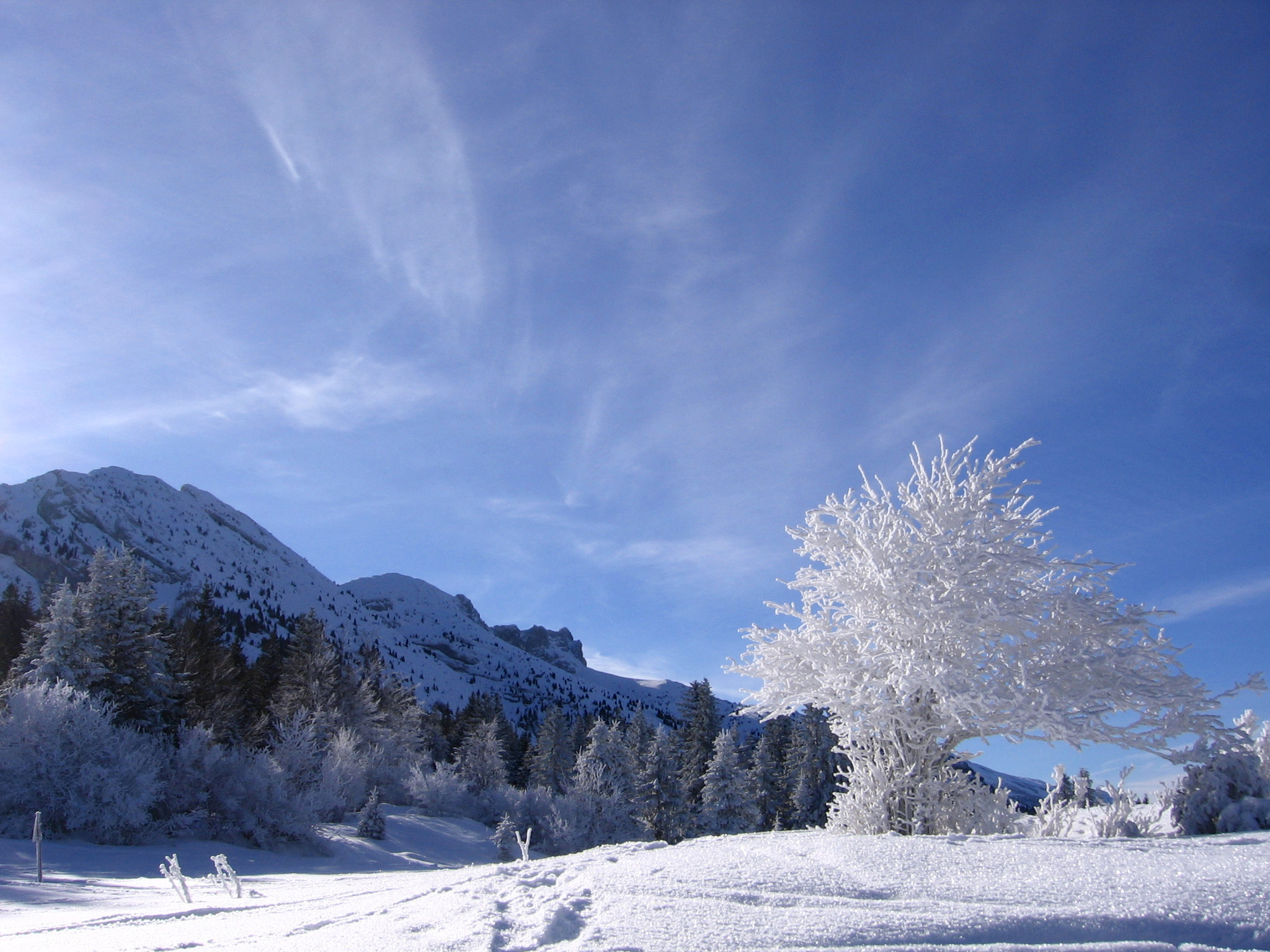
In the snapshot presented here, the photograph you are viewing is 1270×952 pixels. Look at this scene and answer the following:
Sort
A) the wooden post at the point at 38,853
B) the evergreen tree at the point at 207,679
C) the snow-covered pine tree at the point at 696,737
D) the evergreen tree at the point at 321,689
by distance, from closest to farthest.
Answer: the wooden post at the point at 38,853 → the evergreen tree at the point at 207,679 → the evergreen tree at the point at 321,689 → the snow-covered pine tree at the point at 696,737

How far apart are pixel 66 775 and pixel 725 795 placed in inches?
1213

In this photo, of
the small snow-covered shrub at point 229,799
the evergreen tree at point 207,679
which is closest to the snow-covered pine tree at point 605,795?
the small snow-covered shrub at point 229,799

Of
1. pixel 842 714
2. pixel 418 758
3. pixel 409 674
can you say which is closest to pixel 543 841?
pixel 418 758

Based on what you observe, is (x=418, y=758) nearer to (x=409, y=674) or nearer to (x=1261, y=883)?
(x=1261, y=883)

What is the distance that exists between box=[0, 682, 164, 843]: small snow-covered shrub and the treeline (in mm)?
48

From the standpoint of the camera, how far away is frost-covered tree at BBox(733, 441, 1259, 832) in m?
7.91

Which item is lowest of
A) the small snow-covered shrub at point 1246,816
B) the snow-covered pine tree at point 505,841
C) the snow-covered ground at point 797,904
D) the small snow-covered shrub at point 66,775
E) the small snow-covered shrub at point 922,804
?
the snow-covered pine tree at point 505,841

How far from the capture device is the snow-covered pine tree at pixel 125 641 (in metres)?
28.6


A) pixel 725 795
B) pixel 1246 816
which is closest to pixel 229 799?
pixel 725 795

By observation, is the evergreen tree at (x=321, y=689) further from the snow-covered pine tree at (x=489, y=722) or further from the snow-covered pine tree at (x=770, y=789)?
the snow-covered pine tree at (x=770, y=789)

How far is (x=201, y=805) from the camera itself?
25781 mm

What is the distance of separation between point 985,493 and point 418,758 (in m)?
50.2

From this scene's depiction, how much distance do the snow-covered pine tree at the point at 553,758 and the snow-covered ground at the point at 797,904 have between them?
5023 centimetres

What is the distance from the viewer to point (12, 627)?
155 ft
